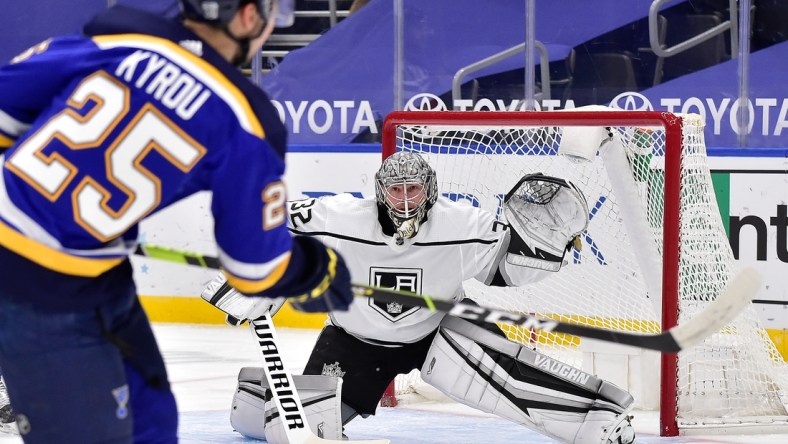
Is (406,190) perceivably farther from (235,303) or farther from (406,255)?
(235,303)

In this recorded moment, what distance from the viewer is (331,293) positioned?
76.0 inches

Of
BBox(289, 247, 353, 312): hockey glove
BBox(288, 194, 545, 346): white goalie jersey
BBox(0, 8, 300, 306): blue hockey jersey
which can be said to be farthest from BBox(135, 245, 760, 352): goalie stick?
BBox(288, 194, 545, 346): white goalie jersey

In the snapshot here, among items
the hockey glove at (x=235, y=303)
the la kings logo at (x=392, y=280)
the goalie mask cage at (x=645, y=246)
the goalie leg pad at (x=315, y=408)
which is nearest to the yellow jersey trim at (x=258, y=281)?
the hockey glove at (x=235, y=303)

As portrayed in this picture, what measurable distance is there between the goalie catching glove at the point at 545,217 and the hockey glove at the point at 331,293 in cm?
145

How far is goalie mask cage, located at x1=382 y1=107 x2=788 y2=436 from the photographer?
3.67 meters

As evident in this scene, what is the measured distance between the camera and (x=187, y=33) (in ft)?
5.52

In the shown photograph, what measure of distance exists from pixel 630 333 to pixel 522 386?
127 cm


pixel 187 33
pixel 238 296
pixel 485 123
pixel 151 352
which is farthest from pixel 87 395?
pixel 485 123

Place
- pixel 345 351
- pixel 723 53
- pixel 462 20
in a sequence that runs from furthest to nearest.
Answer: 1. pixel 462 20
2. pixel 723 53
3. pixel 345 351

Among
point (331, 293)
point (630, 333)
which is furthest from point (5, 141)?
point (630, 333)

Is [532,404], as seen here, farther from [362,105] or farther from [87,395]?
[362,105]

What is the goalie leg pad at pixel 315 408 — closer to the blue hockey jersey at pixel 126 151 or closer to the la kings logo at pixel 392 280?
the la kings logo at pixel 392 280

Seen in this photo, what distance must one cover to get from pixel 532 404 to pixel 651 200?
3.11 feet

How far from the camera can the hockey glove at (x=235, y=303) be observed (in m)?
3.26
